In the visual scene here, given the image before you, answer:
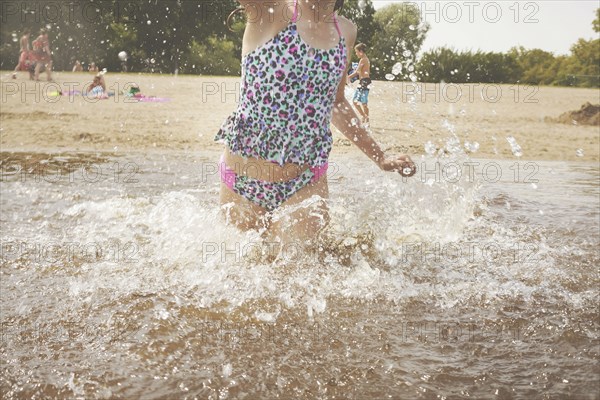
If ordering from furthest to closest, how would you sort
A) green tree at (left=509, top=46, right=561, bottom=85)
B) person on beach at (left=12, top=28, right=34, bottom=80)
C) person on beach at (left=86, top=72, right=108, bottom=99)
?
green tree at (left=509, top=46, right=561, bottom=85) → person on beach at (left=12, top=28, right=34, bottom=80) → person on beach at (left=86, top=72, right=108, bottom=99)

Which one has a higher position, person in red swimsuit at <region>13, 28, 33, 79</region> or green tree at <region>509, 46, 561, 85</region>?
green tree at <region>509, 46, 561, 85</region>

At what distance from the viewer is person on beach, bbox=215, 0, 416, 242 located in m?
2.52

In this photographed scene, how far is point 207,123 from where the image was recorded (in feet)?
34.0

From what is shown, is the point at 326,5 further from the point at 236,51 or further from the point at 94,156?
the point at 236,51

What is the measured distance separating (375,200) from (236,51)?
33.3 m

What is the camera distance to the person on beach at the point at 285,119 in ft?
8.27

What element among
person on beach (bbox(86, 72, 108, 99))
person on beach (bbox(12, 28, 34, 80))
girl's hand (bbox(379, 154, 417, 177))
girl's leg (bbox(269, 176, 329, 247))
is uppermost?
person on beach (bbox(12, 28, 34, 80))

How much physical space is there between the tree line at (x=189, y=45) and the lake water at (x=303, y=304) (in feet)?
62.7

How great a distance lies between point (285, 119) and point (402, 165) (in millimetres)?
697

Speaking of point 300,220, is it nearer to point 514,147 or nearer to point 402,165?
point 402,165

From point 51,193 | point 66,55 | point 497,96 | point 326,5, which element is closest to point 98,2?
point 66,55

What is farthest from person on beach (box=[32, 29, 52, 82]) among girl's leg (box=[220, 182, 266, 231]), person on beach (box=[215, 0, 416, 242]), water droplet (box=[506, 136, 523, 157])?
person on beach (box=[215, 0, 416, 242])

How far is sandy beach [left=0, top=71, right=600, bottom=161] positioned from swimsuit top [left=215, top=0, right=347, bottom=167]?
555cm

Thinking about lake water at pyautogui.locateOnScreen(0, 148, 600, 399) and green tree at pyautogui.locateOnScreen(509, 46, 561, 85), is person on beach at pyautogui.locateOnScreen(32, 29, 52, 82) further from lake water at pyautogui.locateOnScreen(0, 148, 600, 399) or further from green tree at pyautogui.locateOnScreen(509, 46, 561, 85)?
green tree at pyautogui.locateOnScreen(509, 46, 561, 85)
